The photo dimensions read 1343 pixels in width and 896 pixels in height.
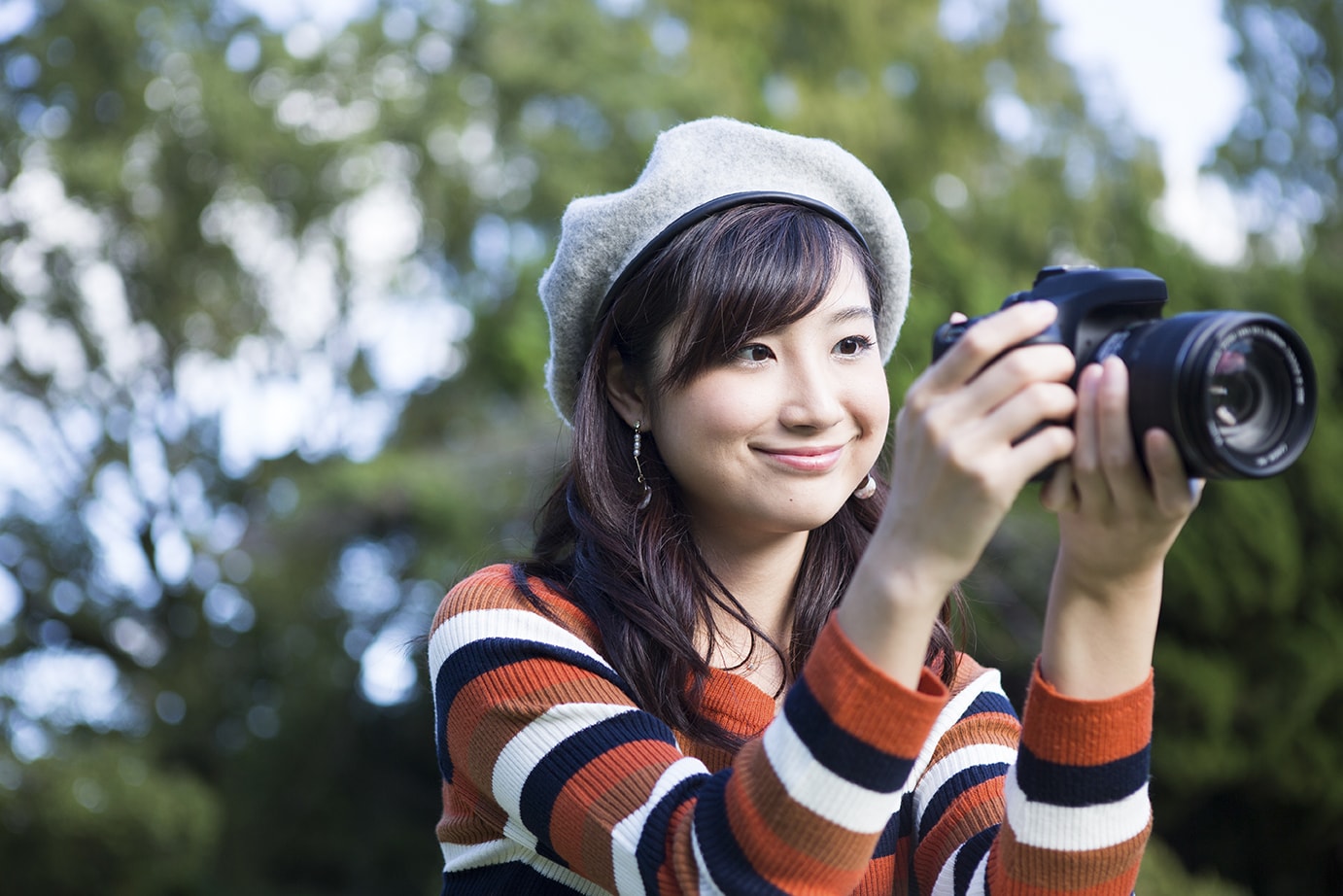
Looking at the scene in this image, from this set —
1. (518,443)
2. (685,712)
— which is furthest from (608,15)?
(685,712)

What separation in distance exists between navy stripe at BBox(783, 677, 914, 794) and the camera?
1.08 feet

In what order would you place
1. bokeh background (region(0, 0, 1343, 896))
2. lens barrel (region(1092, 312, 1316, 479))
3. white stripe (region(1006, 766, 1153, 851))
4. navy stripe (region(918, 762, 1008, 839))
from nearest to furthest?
1. lens barrel (region(1092, 312, 1316, 479))
2. white stripe (region(1006, 766, 1153, 851))
3. navy stripe (region(918, 762, 1008, 839))
4. bokeh background (region(0, 0, 1343, 896))

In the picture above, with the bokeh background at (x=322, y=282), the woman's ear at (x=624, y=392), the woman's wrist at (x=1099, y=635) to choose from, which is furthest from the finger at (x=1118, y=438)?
the bokeh background at (x=322, y=282)

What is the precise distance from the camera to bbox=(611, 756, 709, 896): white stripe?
1.24m

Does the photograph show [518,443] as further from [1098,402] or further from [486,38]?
[1098,402]

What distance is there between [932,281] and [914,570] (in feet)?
16.2

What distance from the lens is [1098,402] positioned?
1.09 m

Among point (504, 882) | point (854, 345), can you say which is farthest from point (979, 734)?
point (504, 882)

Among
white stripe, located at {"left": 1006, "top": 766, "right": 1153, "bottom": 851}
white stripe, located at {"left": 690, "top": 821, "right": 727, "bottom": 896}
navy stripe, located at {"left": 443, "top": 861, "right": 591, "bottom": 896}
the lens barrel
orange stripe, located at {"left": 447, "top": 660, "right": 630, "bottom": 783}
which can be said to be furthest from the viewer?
navy stripe, located at {"left": 443, "top": 861, "right": 591, "bottom": 896}

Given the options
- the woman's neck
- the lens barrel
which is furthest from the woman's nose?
the lens barrel

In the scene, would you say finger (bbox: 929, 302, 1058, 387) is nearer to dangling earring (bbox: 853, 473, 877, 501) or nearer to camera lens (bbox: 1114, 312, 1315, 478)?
camera lens (bbox: 1114, 312, 1315, 478)

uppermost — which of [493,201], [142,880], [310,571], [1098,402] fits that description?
[1098,402]

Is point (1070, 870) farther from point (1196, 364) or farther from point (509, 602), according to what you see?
point (509, 602)

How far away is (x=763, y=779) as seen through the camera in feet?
3.74
